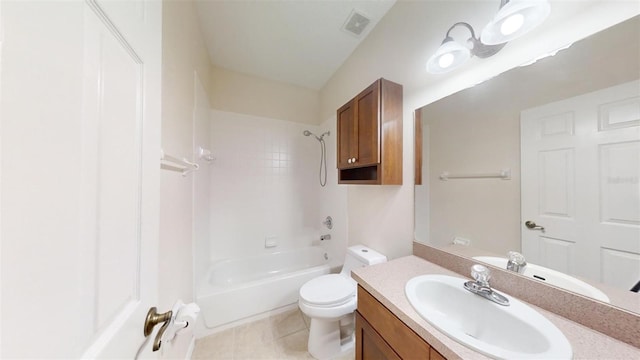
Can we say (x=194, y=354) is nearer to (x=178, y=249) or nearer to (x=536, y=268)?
(x=178, y=249)

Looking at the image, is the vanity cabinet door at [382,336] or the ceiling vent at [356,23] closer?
the vanity cabinet door at [382,336]

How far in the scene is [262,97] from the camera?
7.96 ft

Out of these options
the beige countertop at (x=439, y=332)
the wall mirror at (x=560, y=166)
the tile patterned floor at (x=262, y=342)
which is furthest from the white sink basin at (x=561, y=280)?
the tile patterned floor at (x=262, y=342)

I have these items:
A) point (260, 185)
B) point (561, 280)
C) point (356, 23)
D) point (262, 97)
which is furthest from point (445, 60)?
point (260, 185)

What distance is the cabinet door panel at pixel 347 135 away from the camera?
1.53m

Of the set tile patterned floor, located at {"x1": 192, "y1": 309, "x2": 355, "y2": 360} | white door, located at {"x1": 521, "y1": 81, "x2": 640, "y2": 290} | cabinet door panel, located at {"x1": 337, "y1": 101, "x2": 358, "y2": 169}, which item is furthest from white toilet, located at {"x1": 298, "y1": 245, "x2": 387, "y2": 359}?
Result: white door, located at {"x1": 521, "y1": 81, "x2": 640, "y2": 290}

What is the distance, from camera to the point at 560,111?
0.77 metres

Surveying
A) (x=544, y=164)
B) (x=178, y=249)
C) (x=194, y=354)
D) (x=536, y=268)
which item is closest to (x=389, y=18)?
(x=544, y=164)

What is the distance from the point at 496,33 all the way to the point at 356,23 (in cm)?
113

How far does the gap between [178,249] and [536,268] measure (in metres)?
1.78

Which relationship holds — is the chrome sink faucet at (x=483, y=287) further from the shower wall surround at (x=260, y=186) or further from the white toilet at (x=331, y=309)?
the shower wall surround at (x=260, y=186)

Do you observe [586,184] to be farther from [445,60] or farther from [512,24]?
[445,60]

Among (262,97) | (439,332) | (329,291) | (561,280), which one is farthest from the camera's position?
(262,97)

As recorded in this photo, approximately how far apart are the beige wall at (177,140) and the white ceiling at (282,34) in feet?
0.82
